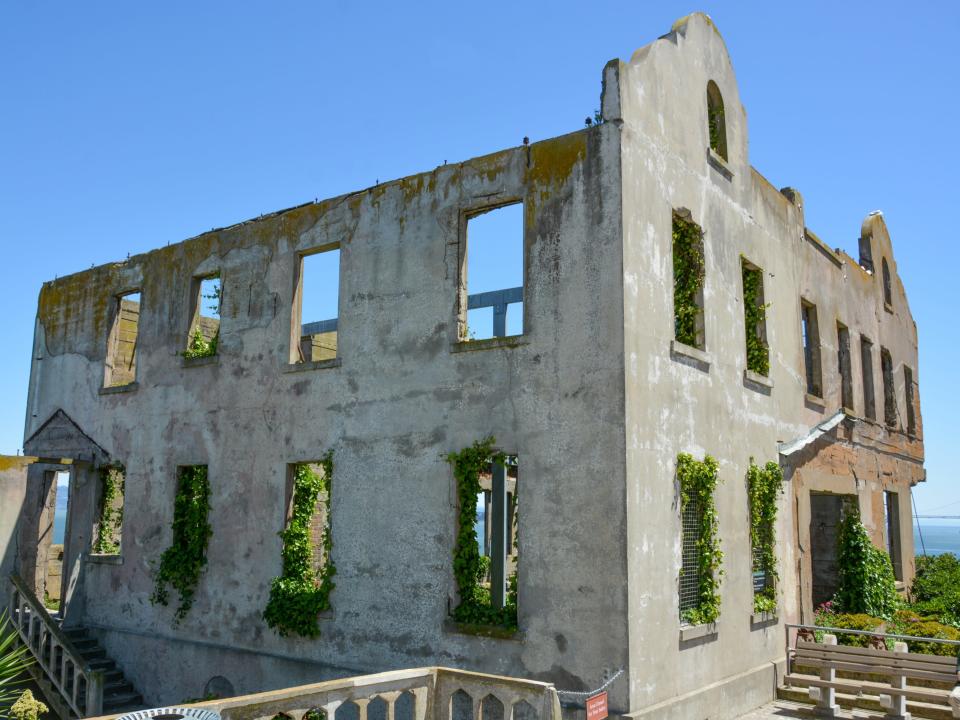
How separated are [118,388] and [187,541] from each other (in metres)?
3.80

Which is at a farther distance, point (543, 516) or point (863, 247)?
point (863, 247)

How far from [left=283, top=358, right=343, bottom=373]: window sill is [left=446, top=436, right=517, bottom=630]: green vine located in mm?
2817

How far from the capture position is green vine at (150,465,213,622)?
14.7 meters

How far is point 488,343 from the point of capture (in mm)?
11844

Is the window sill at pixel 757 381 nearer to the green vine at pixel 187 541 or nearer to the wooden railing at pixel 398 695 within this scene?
the wooden railing at pixel 398 695

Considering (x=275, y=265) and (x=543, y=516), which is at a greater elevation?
(x=275, y=265)

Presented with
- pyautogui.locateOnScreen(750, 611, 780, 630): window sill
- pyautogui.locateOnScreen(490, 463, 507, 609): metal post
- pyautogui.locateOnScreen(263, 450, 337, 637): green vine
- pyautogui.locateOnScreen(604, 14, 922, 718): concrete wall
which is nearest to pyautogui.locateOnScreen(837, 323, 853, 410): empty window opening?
pyautogui.locateOnScreen(604, 14, 922, 718): concrete wall

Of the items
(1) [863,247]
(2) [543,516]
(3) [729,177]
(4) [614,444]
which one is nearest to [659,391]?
(4) [614,444]

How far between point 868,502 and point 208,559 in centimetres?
1369

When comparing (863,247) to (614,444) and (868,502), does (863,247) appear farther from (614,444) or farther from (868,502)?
(614,444)

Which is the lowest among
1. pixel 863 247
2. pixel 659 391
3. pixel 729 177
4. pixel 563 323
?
pixel 659 391

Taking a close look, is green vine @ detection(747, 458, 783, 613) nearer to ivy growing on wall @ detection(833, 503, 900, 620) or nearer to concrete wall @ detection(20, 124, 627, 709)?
ivy growing on wall @ detection(833, 503, 900, 620)

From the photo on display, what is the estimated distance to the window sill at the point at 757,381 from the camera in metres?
14.0

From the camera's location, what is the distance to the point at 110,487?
56.7 ft
